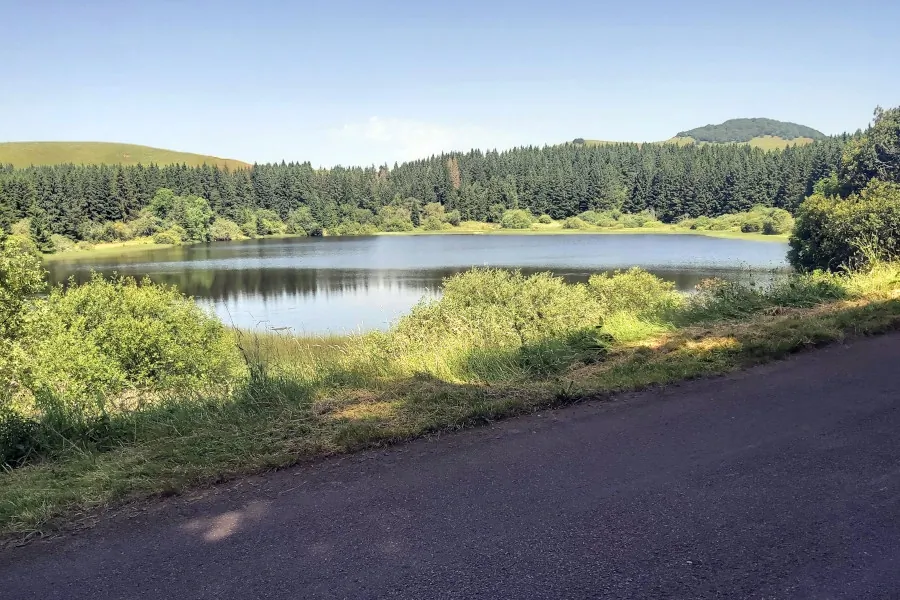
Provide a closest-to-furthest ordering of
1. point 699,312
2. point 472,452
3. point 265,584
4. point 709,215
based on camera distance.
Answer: point 265,584 < point 472,452 < point 699,312 < point 709,215

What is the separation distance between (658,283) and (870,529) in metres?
29.9

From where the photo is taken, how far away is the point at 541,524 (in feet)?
11.3

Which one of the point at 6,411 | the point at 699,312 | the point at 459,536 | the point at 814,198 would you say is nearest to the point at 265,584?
the point at 459,536

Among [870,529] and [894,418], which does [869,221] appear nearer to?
[894,418]

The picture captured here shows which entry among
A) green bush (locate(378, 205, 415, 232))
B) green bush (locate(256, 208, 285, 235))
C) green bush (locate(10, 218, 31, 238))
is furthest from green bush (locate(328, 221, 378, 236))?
green bush (locate(10, 218, 31, 238))

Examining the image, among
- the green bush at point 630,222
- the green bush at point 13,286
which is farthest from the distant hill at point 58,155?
the green bush at point 13,286

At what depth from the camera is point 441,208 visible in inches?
6161

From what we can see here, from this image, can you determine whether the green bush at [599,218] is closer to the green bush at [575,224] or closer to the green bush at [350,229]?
the green bush at [575,224]

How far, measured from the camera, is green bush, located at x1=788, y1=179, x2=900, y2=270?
3209 centimetres

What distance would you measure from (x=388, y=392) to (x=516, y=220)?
14169 cm

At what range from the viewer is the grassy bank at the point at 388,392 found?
430cm

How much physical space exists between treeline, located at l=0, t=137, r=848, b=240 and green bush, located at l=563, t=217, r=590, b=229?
29.0 ft

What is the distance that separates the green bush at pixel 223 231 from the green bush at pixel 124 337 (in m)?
102

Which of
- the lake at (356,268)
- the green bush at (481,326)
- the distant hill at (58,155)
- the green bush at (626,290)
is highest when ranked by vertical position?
the distant hill at (58,155)
